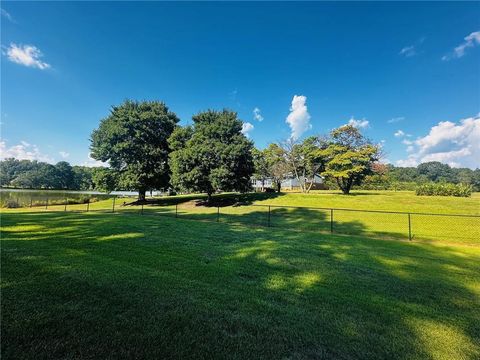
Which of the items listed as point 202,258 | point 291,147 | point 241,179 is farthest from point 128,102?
point 202,258

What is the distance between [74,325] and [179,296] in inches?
50.3

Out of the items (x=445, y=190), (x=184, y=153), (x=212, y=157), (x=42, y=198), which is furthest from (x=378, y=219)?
(x=42, y=198)

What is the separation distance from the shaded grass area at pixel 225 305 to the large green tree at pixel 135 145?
20.4 metres

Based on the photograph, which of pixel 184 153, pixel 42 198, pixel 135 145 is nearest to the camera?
pixel 184 153

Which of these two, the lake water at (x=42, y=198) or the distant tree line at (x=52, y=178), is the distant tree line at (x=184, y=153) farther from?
the distant tree line at (x=52, y=178)

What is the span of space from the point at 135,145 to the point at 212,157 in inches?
354

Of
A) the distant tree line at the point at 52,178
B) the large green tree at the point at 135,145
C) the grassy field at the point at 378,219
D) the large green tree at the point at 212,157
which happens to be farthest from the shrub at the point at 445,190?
the distant tree line at the point at 52,178

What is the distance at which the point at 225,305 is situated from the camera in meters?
3.35

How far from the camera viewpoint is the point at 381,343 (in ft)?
8.97

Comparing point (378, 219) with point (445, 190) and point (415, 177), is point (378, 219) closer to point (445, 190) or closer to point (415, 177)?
point (445, 190)

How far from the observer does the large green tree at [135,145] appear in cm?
2550

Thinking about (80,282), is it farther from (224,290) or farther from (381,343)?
(381,343)

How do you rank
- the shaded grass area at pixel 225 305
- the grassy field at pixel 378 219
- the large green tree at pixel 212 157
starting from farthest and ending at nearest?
the large green tree at pixel 212 157 → the grassy field at pixel 378 219 → the shaded grass area at pixel 225 305

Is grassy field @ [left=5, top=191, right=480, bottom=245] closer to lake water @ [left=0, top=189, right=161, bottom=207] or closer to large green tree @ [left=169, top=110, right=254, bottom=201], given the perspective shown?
large green tree @ [left=169, top=110, right=254, bottom=201]
